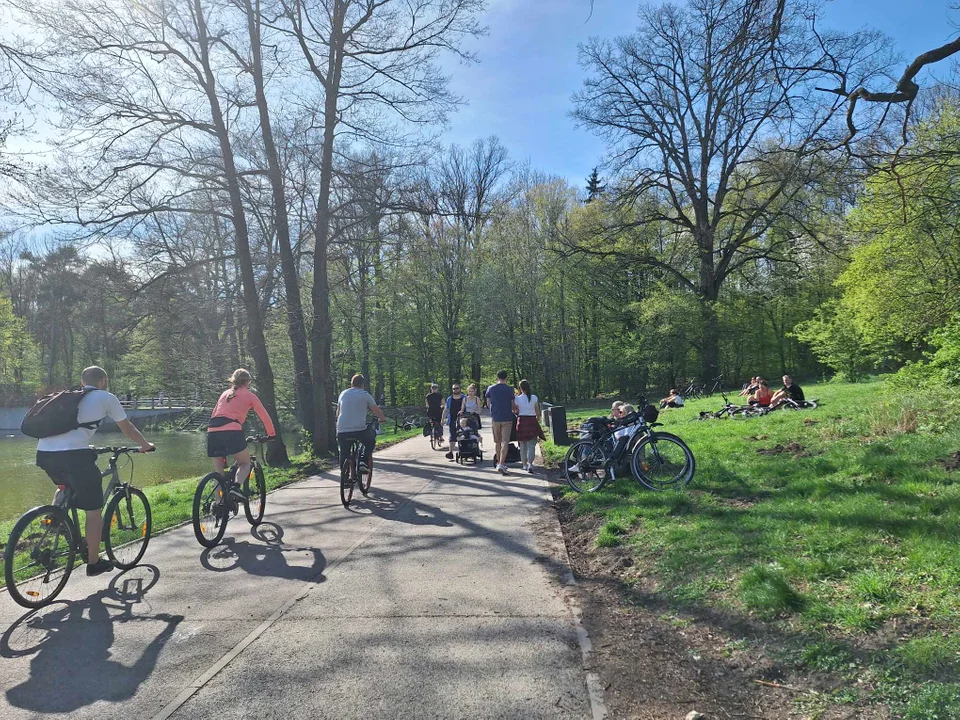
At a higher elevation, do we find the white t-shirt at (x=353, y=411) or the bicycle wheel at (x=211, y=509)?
the white t-shirt at (x=353, y=411)

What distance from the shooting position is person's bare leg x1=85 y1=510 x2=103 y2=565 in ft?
17.8

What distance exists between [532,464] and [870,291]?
35.5 ft

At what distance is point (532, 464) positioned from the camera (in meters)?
12.0

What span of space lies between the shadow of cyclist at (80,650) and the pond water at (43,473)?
4.82 meters

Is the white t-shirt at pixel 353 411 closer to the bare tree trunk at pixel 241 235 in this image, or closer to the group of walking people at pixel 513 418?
the group of walking people at pixel 513 418

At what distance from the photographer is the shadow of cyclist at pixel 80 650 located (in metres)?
3.45

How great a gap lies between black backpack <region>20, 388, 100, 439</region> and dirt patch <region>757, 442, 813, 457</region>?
8.09 meters

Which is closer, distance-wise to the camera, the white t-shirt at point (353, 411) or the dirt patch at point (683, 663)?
the dirt patch at point (683, 663)

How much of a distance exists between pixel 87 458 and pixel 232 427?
180cm

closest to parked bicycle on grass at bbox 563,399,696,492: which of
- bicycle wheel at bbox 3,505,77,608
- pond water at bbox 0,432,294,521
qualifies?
bicycle wheel at bbox 3,505,77,608

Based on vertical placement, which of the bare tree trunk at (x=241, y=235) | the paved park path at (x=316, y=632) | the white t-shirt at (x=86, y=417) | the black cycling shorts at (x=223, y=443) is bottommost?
the paved park path at (x=316, y=632)

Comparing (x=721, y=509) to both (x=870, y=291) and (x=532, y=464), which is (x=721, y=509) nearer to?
(x=532, y=464)

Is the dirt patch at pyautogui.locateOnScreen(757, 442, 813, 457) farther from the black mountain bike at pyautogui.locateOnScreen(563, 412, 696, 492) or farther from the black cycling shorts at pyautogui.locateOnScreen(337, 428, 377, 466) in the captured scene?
the black cycling shorts at pyautogui.locateOnScreen(337, 428, 377, 466)

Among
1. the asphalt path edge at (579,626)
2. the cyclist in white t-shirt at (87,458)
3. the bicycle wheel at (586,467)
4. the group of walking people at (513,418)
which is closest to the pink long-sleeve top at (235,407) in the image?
the cyclist in white t-shirt at (87,458)
